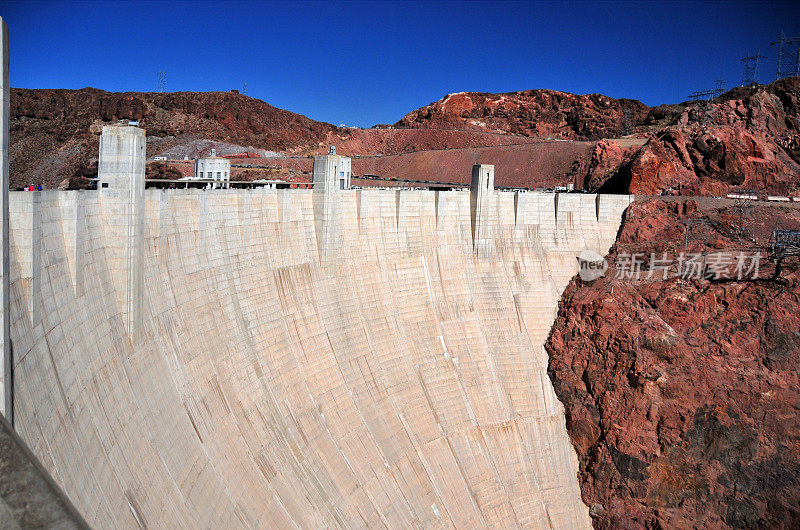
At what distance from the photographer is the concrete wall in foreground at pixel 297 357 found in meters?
10.0

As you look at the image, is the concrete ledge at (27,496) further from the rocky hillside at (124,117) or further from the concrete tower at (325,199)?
the rocky hillside at (124,117)

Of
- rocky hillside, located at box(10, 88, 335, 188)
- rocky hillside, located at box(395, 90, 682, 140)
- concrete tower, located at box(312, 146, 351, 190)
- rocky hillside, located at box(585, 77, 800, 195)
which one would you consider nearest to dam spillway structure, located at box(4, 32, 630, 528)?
concrete tower, located at box(312, 146, 351, 190)

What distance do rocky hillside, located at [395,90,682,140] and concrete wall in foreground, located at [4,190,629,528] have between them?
59.7 metres

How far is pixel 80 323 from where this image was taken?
10570mm

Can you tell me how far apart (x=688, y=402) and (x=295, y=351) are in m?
15.1

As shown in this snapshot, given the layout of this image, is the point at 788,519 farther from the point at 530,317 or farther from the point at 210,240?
Result: the point at 210,240

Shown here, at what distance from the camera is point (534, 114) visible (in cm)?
9200

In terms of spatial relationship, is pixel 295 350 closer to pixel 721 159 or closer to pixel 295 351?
pixel 295 351

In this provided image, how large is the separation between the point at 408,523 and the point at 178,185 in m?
17.7

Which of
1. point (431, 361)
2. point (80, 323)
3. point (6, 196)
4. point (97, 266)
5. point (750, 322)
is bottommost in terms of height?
point (431, 361)

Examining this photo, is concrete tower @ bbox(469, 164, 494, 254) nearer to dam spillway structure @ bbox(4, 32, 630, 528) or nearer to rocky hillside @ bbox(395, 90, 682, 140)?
dam spillway structure @ bbox(4, 32, 630, 528)

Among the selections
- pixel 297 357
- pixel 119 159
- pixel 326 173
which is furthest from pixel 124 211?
pixel 326 173

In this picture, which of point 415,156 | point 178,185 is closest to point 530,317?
point 178,185

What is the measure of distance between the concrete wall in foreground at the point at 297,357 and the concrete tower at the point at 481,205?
1.00 ft
